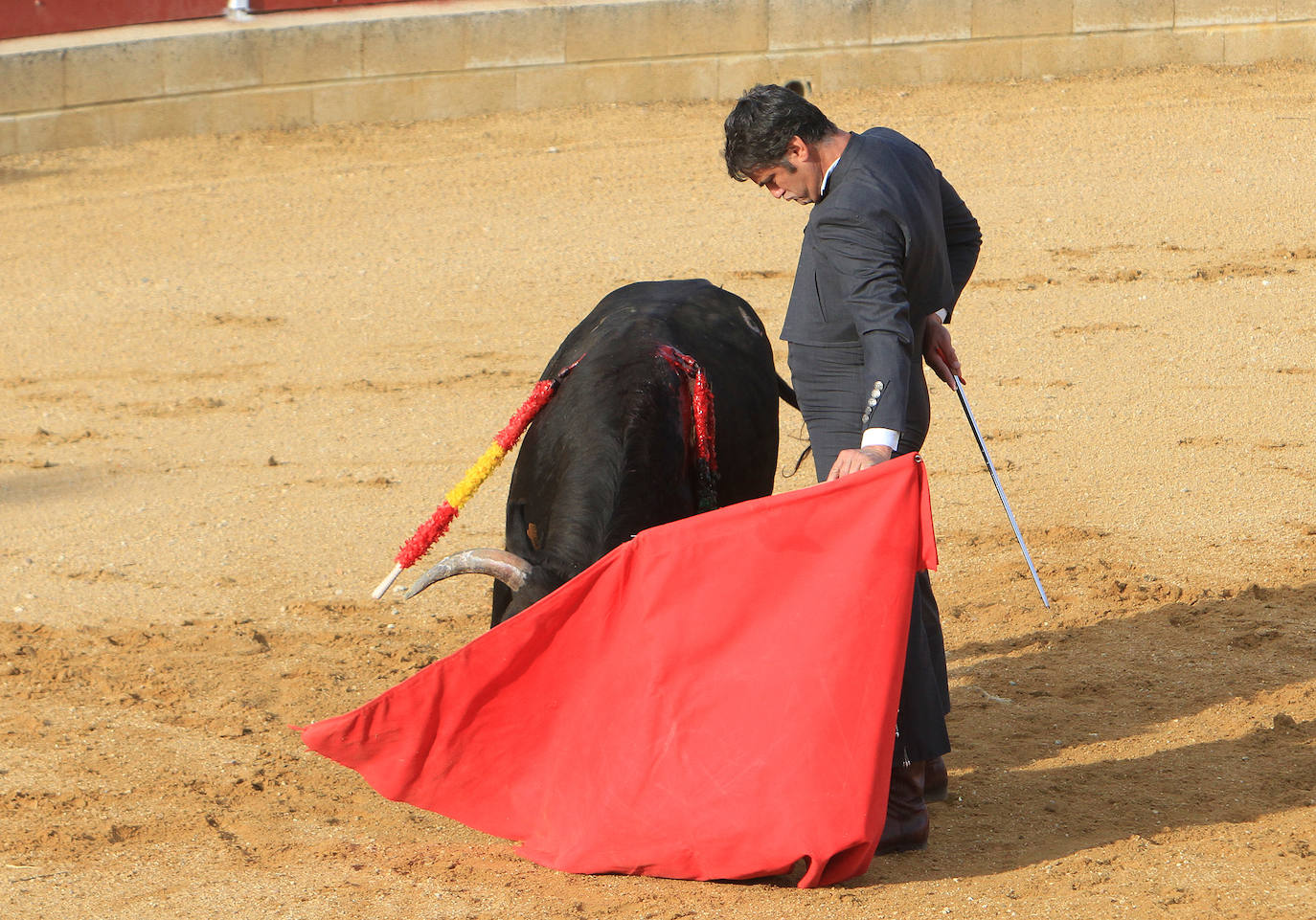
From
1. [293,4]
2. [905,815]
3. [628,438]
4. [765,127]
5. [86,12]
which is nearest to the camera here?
[765,127]

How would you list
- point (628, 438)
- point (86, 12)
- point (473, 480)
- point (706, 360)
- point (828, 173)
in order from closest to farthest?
1. point (828, 173)
2. point (628, 438)
3. point (473, 480)
4. point (706, 360)
5. point (86, 12)

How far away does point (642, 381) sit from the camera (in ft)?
13.9

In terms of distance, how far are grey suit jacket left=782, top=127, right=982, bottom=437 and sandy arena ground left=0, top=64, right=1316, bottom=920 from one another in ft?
3.84

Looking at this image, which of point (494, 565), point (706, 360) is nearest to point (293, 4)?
point (706, 360)

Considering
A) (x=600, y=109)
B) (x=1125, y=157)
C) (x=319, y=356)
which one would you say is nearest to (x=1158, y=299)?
(x=1125, y=157)

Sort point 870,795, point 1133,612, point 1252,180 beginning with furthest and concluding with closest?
1. point 1252,180
2. point 1133,612
3. point 870,795

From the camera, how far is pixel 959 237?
3.82 m

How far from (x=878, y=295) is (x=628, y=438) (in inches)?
39.0

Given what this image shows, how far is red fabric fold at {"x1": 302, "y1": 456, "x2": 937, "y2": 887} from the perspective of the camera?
3225mm

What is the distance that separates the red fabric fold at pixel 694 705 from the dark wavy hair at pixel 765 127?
0.71 m

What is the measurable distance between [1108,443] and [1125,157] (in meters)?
4.72

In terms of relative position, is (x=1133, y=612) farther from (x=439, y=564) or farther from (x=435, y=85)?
(x=435, y=85)

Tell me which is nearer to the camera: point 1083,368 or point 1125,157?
point 1083,368

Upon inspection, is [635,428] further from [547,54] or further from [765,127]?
[547,54]
